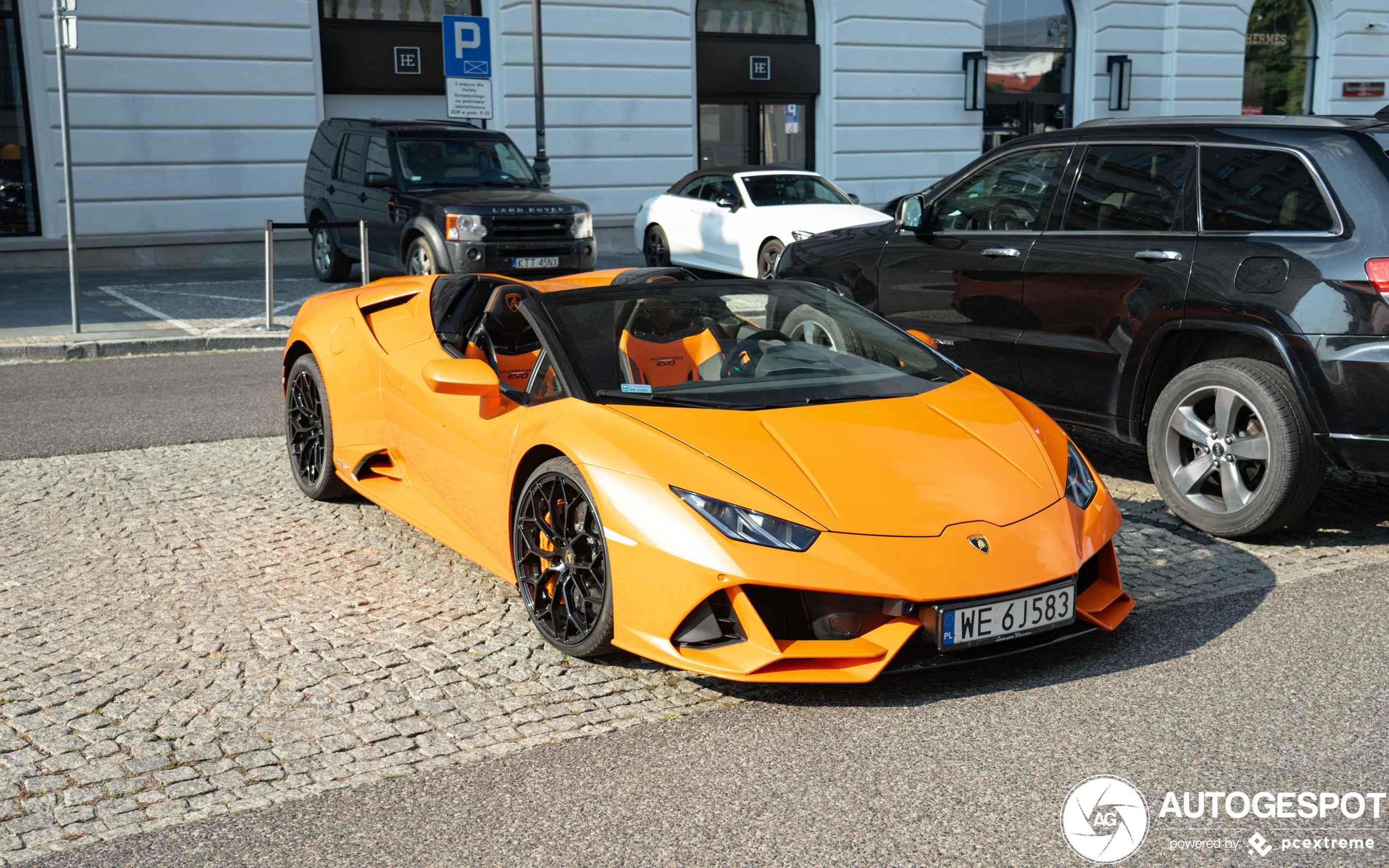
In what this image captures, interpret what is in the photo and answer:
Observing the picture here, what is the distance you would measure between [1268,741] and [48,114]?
759 inches

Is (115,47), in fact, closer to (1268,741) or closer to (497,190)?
(497,190)

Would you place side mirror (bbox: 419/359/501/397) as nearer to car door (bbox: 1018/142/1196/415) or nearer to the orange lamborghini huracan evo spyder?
the orange lamborghini huracan evo spyder

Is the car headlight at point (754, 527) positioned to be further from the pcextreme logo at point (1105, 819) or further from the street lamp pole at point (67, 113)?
the street lamp pole at point (67, 113)

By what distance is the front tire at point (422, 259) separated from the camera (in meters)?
13.4

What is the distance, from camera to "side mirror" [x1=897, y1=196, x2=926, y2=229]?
6.82 meters

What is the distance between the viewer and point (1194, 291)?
536 centimetres

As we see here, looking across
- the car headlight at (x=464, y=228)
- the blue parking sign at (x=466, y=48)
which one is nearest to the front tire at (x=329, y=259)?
the blue parking sign at (x=466, y=48)

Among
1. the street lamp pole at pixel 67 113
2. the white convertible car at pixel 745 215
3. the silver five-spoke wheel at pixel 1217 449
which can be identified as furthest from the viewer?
the white convertible car at pixel 745 215

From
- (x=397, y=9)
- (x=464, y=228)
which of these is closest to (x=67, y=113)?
(x=464, y=228)

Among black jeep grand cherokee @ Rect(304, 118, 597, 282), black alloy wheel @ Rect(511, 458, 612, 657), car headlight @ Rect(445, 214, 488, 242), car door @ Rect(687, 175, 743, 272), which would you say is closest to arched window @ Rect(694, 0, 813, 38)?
car door @ Rect(687, 175, 743, 272)

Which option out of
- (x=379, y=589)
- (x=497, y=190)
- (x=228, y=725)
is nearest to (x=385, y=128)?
(x=497, y=190)

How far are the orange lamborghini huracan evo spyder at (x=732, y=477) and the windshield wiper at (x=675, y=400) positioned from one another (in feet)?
0.04

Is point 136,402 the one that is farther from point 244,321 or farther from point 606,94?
point 606,94

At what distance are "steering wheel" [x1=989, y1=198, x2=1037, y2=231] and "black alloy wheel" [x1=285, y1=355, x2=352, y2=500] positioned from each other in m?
3.50
